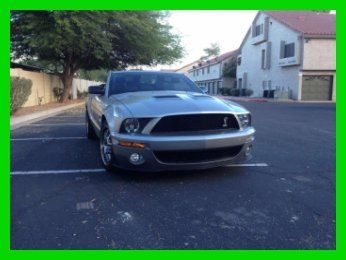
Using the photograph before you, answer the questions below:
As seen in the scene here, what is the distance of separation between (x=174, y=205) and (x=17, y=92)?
12.1 metres

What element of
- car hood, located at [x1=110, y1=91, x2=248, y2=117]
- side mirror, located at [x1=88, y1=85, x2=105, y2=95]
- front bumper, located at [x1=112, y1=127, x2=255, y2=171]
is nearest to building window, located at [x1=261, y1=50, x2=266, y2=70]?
side mirror, located at [x1=88, y1=85, x2=105, y2=95]

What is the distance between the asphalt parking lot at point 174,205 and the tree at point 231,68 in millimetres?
46452

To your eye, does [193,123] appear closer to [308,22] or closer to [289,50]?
[289,50]

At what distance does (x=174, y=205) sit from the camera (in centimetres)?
396

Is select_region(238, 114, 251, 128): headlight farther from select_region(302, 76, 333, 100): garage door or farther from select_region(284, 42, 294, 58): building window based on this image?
select_region(284, 42, 294, 58): building window

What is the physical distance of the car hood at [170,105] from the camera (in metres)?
4.64

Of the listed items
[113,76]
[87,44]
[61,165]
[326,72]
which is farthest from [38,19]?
[326,72]

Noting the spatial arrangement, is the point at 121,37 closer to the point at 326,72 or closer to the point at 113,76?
the point at 113,76

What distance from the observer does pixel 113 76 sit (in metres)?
6.75

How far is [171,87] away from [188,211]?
312 cm

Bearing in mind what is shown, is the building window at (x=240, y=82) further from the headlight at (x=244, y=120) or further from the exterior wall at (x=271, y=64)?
the headlight at (x=244, y=120)

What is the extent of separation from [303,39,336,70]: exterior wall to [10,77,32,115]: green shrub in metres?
23.9

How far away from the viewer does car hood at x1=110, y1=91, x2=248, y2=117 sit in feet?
15.2

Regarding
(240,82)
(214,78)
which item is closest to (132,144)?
(240,82)
